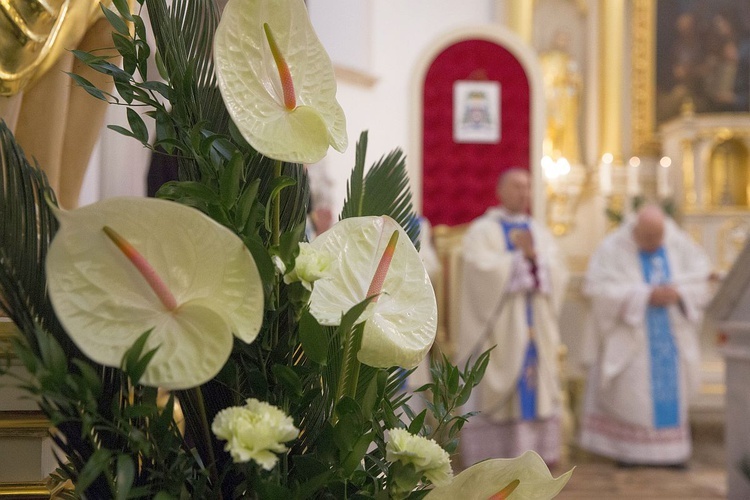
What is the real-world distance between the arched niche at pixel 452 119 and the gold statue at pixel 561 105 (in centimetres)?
132

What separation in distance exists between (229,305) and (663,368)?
6.14 metres

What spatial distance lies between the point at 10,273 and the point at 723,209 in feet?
26.6

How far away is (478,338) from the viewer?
6.07m

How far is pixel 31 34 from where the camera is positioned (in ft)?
4.05

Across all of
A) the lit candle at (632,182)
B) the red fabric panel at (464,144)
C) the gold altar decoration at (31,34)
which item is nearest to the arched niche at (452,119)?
the red fabric panel at (464,144)

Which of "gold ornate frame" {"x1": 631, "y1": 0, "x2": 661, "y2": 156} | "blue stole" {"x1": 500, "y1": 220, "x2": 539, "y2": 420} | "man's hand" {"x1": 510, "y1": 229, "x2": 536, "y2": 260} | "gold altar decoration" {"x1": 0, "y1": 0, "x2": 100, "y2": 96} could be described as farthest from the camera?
"gold ornate frame" {"x1": 631, "y1": 0, "x2": 661, "y2": 156}

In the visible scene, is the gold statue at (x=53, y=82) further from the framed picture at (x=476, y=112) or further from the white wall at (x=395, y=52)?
the white wall at (x=395, y=52)

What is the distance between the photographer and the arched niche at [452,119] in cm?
714

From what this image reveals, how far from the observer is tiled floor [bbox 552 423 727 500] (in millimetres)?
5215

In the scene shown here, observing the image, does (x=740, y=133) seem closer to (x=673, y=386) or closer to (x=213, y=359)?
(x=673, y=386)

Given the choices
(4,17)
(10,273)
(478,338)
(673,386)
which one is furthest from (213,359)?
(673,386)

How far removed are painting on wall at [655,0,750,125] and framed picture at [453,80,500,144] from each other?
2.43 m

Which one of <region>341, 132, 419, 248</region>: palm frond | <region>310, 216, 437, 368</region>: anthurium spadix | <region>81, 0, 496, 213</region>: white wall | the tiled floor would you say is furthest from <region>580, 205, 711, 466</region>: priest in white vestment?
<region>310, 216, 437, 368</region>: anthurium spadix

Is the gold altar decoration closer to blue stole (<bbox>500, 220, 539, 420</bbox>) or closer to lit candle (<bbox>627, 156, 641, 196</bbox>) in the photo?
blue stole (<bbox>500, 220, 539, 420</bbox>)
